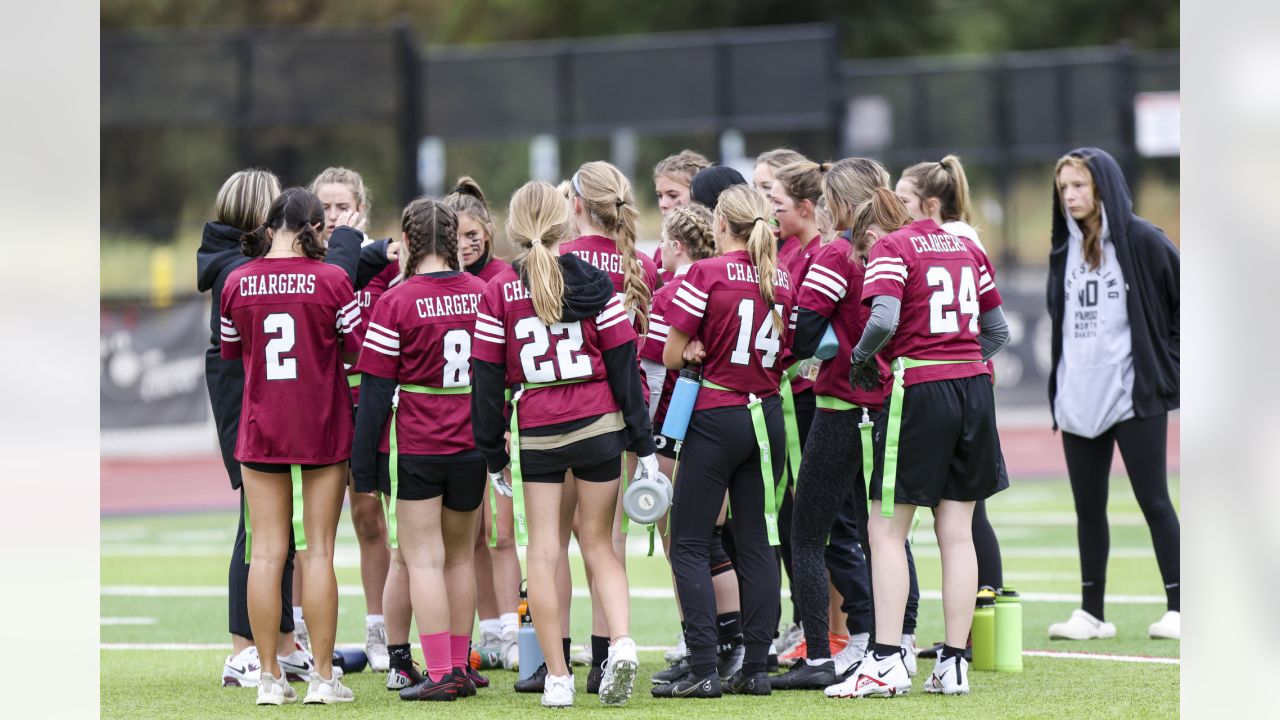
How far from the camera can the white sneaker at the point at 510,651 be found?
22.8 ft

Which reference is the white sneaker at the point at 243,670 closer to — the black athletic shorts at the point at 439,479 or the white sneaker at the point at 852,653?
the black athletic shorts at the point at 439,479

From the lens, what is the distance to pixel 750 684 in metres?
6.16

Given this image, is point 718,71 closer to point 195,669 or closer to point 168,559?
point 168,559

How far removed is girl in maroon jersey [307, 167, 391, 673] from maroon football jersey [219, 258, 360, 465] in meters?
0.72

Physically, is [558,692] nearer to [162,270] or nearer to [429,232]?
[429,232]

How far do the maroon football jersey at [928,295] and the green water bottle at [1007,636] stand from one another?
3.91 ft

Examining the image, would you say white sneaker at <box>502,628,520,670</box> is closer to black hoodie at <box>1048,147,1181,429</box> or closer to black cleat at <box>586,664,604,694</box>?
black cleat at <box>586,664,604,694</box>

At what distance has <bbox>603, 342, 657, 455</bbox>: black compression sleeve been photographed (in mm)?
5843

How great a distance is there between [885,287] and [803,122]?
54.4 feet

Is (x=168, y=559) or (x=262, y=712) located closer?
(x=262, y=712)

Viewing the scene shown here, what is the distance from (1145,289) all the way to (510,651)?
3.45 meters

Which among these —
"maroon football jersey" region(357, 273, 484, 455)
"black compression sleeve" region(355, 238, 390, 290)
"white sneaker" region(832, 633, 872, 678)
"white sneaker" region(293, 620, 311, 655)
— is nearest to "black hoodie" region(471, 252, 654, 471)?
"maroon football jersey" region(357, 273, 484, 455)
